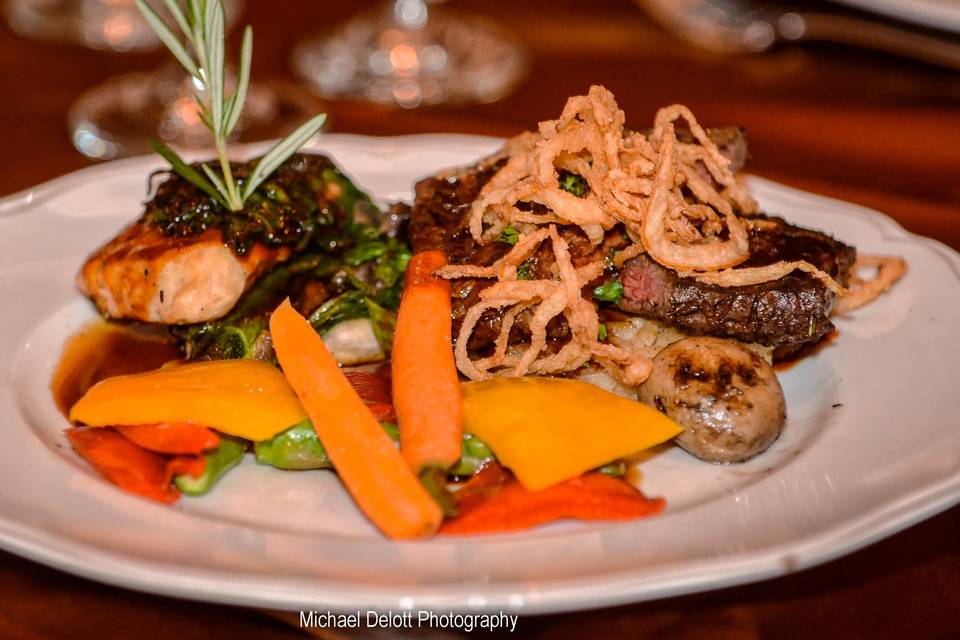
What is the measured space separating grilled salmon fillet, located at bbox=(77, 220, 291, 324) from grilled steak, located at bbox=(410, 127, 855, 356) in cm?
68

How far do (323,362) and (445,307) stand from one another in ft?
1.53

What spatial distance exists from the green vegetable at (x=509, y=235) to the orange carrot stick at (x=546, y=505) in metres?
0.96

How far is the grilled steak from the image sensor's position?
11.0 feet

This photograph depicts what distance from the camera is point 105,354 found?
148 inches

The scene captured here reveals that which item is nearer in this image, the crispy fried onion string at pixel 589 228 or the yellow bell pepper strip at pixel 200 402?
the yellow bell pepper strip at pixel 200 402

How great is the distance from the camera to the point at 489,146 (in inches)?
190

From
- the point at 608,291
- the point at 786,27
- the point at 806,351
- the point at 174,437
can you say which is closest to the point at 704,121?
the point at 786,27

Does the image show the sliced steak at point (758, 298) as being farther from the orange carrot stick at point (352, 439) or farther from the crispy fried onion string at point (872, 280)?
the orange carrot stick at point (352, 439)

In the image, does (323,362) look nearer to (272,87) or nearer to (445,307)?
(445,307)

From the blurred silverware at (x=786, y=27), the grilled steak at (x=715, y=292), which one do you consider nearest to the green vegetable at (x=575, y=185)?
the grilled steak at (x=715, y=292)

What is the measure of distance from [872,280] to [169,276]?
104 inches

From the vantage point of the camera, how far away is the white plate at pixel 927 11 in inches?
234

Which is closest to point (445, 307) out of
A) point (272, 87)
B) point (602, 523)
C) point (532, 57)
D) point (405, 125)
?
point (602, 523)

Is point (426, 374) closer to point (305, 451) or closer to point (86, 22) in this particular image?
point (305, 451)
